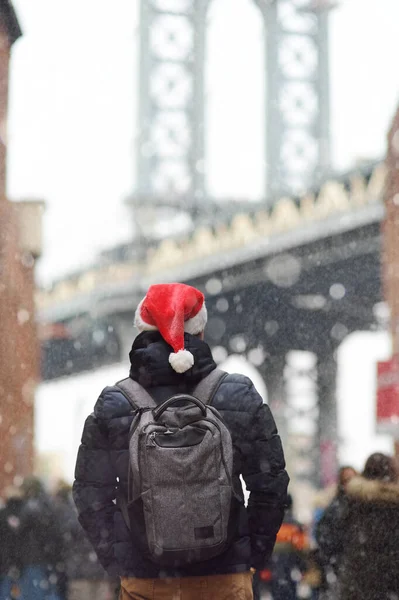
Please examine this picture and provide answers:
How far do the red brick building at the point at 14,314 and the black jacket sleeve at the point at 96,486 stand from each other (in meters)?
8.89

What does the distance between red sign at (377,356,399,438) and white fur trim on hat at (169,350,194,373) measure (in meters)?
7.62

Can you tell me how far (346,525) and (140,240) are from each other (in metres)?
33.2

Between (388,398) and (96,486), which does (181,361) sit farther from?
(388,398)

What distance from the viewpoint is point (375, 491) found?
5.30 m

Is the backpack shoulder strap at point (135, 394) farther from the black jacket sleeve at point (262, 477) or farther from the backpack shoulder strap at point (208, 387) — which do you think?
the black jacket sleeve at point (262, 477)

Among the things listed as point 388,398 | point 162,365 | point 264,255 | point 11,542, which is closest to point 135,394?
point 162,365

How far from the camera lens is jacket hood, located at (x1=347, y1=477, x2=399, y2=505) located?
208 inches

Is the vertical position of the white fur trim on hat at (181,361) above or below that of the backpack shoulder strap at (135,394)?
above

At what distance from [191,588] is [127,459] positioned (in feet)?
1.29

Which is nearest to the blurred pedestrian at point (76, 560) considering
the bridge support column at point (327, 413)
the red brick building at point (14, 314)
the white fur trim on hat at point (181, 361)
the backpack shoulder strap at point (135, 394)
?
the red brick building at point (14, 314)

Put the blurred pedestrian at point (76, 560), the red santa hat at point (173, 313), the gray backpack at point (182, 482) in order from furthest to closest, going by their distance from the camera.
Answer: the blurred pedestrian at point (76, 560), the red santa hat at point (173, 313), the gray backpack at point (182, 482)

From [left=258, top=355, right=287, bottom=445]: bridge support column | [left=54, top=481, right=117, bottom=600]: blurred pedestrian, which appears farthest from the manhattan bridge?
[left=54, top=481, right=117, bottom=600]: blurred pedestrian

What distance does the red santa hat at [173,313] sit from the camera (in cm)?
327

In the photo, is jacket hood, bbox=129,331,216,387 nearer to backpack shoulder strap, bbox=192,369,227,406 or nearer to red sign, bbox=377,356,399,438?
backpack shoulder strap, bbox=192,369,227,406
